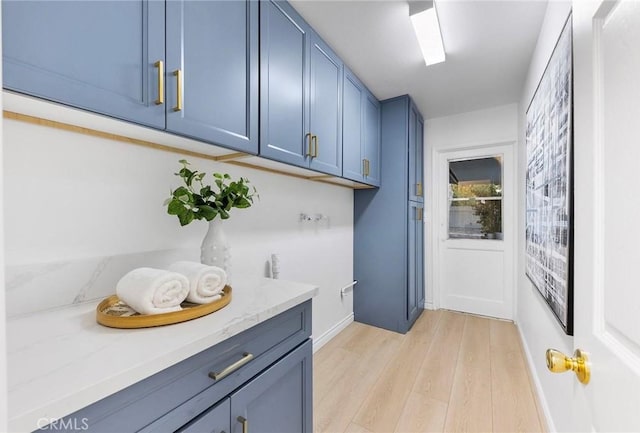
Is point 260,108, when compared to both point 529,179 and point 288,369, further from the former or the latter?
point 529,179

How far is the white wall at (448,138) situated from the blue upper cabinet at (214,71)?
2.61m

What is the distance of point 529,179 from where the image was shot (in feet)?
6.52

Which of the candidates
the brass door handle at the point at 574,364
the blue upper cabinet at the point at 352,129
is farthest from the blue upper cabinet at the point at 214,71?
the brass door handle at the point at 574,364

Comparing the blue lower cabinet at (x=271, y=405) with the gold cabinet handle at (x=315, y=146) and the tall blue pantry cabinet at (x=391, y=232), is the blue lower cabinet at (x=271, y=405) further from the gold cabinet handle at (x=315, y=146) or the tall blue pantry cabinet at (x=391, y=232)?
the tall blue pantry cabinet at (x=391, y=232)

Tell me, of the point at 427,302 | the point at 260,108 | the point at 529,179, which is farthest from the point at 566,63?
the point at 427,302

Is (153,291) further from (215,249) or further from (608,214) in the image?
(608,214)

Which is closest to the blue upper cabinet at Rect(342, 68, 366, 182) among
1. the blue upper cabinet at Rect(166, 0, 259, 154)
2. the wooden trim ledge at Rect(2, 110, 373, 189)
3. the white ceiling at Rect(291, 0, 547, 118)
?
the white ceiling at Rect(291, 0, 547, 118)

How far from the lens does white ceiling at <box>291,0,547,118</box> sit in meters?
1.58

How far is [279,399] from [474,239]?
2.94 meters

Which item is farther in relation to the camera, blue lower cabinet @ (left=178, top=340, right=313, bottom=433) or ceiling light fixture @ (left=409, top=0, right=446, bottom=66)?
ceiling light fixture @ (left=409, top=0, right=446, bottom=66)

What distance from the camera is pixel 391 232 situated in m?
2.75

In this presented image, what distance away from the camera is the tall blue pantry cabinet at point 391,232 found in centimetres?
271

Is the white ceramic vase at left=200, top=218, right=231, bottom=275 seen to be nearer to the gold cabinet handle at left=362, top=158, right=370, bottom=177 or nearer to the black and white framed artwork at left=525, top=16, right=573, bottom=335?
the black and white framed artwork at left=525, top=16, right=573, bottom=335

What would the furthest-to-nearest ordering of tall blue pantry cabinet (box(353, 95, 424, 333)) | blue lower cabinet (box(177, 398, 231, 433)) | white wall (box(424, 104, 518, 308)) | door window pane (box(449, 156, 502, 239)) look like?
door window pane (box(449, 156, 502, 239)) < white wall (box(424, 104, 518, 308)) < tall blue pantry cabinet (box(353, 95, 424, 333)) < blue lower cabinet (box(177, 398, 231, 433))
